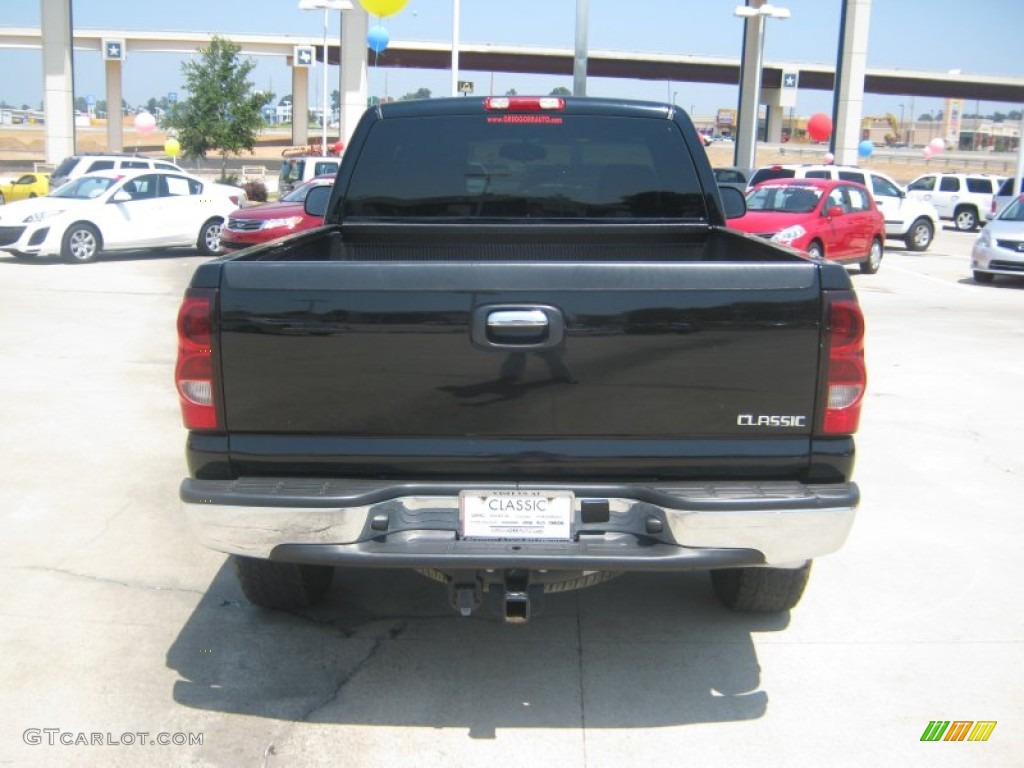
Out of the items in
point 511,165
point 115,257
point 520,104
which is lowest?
point 115,257

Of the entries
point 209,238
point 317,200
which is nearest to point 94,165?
point 209,238

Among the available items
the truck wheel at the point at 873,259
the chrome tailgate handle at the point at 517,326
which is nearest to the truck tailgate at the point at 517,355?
the chrome tailgate handle at the point at 517,326

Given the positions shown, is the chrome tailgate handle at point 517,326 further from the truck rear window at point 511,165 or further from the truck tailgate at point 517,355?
the truck rear window at point 511,165

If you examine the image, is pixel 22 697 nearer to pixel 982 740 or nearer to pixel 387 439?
pixel 387 439

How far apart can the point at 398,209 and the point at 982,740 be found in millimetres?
3276

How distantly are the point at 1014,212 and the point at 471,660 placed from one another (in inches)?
701

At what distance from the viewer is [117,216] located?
19.6 m

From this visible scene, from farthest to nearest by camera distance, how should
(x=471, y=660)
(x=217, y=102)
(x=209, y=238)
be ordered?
1. (x=217, y=102)
2. (x=209, y=238)
3. (x=471, y=660)

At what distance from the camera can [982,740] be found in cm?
376

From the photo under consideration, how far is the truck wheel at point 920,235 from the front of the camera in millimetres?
25203

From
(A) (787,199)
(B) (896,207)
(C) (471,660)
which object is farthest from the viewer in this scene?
(B) (896,207)

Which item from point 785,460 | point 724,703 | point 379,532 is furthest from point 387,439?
point 724,703

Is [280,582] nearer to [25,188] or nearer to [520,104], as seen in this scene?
[520,104]

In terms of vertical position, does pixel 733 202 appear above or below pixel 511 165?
below
